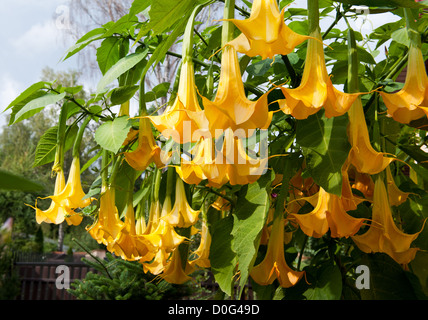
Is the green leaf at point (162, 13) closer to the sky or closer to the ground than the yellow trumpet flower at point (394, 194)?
closer to the sky

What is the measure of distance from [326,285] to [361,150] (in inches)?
9.3

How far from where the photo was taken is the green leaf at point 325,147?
15.8 inches

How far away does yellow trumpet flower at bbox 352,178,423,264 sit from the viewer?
19.2 inches

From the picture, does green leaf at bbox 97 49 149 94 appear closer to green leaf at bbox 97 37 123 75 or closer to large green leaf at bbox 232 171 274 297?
green leaf at bbox 97 37 123 75

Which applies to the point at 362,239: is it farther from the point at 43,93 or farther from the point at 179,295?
the point at 179,295

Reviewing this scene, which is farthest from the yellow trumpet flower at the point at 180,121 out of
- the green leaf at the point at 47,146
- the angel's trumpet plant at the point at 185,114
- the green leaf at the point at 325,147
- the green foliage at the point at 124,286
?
the green foliage at the point at 124,286

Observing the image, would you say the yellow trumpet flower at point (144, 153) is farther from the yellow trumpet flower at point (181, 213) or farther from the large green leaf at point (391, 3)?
the large green leaf at point (391, 3)

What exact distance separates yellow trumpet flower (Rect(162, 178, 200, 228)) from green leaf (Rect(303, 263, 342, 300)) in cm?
21

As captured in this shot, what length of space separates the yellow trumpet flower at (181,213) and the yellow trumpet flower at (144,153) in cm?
7

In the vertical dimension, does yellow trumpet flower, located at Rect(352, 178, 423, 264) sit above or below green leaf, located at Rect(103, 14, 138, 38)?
below

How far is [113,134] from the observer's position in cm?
57

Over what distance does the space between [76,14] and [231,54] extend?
8043 millimetres

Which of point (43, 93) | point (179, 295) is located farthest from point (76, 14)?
point (43, 93)

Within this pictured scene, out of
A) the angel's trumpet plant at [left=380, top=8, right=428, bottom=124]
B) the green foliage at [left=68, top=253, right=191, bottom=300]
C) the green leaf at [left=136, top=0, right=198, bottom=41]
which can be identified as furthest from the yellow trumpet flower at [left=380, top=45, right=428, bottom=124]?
the green foliage at [left=68, top=253, right=191, bottom=300]
